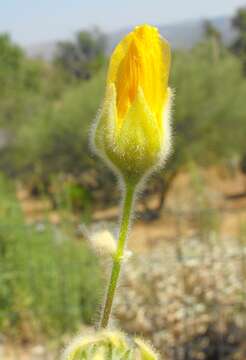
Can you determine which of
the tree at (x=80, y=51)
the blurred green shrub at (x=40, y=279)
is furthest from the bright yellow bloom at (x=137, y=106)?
the tree at (x=80, y=51)

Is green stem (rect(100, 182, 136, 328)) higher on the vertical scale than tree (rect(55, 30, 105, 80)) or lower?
lower

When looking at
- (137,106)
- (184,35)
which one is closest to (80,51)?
(184,35)

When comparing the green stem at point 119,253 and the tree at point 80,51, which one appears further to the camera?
the tree at point 80,51

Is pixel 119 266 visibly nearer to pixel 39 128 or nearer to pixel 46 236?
pixel 46 236

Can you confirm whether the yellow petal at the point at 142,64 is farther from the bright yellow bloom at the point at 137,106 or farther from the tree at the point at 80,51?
the tree at the point at 80,51

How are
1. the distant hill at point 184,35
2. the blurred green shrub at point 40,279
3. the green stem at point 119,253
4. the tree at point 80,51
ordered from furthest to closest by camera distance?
the tree at point 80,51 → the distant hill at point 184,35 → the blurred green shrub at point 40,279 → the green stem at point 119,253

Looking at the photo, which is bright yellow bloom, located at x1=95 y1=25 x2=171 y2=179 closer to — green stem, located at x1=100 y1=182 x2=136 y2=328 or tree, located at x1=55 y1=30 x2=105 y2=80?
green stem, located at x1=100 y1=182 x2=136 y2=328

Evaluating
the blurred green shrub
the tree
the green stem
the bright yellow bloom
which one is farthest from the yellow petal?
the tree
